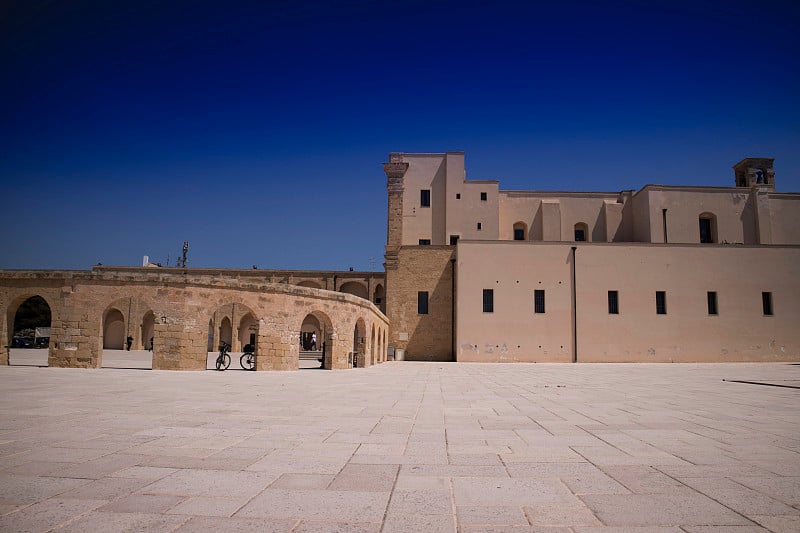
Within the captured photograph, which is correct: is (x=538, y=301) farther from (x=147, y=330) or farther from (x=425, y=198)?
(x=147, y=330)

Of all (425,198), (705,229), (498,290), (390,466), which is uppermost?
(425,198)

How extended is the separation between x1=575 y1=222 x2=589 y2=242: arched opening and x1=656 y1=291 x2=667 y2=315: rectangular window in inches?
291

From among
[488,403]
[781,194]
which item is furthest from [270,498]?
[781,194]

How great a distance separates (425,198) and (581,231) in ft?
36.1

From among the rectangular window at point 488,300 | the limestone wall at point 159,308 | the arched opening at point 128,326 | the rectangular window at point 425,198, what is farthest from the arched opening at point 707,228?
the arched opening at point 128,326

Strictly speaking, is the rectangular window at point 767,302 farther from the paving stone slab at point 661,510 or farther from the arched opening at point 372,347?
the paving stone slab at point 661,510

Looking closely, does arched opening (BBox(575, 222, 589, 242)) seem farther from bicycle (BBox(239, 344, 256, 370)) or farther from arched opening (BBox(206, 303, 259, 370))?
bicycle (BBox(239, 344, 256, 370))

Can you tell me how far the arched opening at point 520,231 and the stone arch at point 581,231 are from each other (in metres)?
3.37

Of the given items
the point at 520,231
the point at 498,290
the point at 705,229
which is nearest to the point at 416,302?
the point at 498,290

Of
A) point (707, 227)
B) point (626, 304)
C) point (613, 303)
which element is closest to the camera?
point (626, 304)

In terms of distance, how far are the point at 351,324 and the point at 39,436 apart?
1404 cm

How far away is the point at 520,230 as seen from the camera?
34.6m

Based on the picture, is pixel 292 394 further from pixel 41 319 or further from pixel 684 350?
pixel 41 319

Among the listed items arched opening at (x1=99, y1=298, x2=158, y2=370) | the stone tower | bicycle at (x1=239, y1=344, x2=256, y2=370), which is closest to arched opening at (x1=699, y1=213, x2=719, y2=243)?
the stone tower
